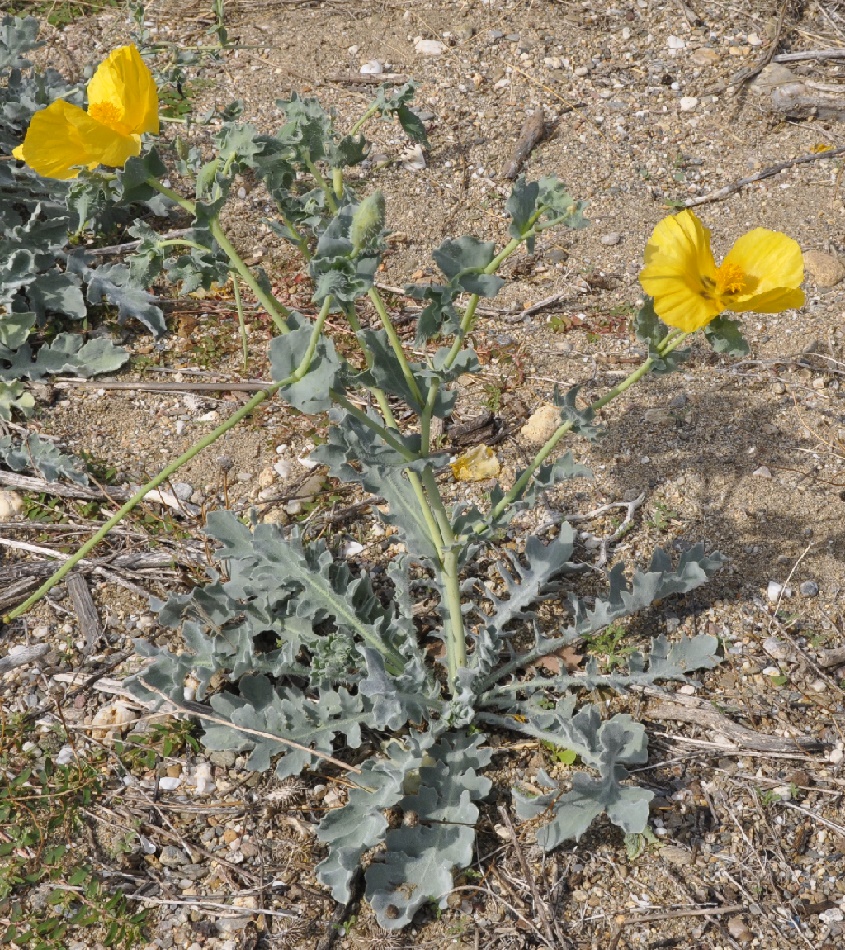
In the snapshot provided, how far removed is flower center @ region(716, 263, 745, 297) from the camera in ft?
5.69

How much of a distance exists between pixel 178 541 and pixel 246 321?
35.8 inches

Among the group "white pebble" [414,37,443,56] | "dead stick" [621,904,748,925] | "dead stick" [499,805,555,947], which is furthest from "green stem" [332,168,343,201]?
"white pebble" [414,37,443,56]

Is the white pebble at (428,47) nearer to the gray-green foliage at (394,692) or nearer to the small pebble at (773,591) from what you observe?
the gray-green foliage at (394,692)

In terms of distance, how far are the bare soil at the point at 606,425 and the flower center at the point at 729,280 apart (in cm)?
103

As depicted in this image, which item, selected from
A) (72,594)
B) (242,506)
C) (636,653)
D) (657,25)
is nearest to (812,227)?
(657,25)

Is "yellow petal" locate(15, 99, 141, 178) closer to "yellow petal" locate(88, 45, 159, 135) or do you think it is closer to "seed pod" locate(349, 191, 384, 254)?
"yellow petal" locate(88, 45, 159, 135)

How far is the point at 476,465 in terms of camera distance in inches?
112

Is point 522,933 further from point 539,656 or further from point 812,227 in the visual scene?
point 812,227

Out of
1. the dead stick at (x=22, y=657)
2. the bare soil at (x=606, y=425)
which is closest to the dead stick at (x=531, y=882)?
the bare soil at (x=606, y=425)

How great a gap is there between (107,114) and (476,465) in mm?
1425

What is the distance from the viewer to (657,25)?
4.07m

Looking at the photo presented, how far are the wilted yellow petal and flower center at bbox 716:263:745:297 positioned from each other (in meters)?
1.16

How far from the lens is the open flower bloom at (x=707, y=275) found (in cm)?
169

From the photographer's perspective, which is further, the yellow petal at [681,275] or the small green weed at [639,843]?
the small green weed at [639,843]
